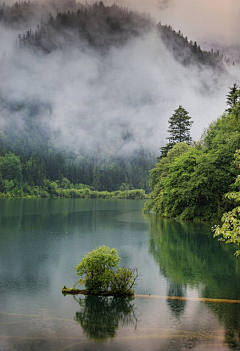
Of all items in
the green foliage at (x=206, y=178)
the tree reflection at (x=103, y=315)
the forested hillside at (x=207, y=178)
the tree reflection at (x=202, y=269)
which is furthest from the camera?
the green foliage at (x=206, y=178)

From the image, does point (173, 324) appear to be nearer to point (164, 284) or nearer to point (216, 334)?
point (216, 334)

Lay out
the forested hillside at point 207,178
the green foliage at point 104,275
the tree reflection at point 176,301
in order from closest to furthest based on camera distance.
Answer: the tree reflection at point 176,301 < the green foliage at point 104,275 < the forested hillside at point 207,178

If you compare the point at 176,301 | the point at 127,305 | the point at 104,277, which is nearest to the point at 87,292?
the point at 104,277

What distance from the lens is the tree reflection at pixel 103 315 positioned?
14.0 metres

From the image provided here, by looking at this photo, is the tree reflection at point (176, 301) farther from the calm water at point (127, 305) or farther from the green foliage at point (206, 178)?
the green foliage at point (206, 178)

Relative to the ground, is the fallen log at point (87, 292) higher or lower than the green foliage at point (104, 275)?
lower

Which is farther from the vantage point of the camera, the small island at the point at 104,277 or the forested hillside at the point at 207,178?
the forested hillside at the point at 207,178

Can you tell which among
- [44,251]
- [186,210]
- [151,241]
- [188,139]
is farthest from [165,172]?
[44,251]

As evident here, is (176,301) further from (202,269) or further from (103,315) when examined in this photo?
(202,269)

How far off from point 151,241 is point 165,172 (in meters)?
35.2

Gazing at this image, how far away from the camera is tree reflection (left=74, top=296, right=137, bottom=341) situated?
45.8 feet

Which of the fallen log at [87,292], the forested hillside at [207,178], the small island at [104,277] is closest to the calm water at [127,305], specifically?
the fallen log at [87,292]

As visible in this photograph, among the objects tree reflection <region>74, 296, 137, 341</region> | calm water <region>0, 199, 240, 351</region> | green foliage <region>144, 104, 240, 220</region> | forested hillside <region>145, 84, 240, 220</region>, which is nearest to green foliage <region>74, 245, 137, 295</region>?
tree reflection <region>74, 296, 137, 341</region>

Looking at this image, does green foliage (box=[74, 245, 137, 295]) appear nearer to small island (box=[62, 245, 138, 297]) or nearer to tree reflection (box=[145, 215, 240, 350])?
small island (box=[62, 245, 138, 297])
